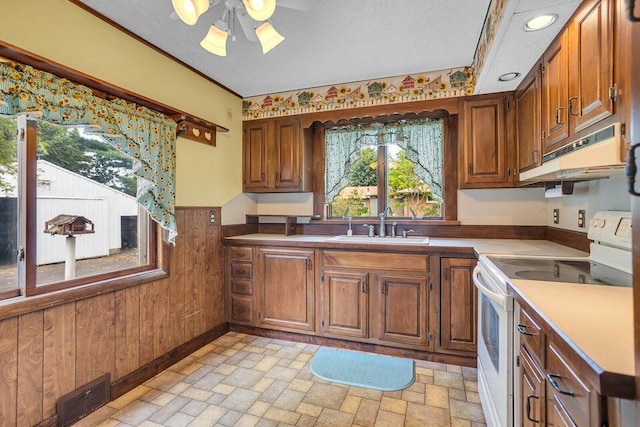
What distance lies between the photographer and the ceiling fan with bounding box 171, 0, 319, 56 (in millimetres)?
1422

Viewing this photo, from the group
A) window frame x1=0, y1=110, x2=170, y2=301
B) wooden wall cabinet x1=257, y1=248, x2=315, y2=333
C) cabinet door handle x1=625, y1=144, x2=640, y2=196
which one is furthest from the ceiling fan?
wooden wall cabinet x1=257, y1=248, x2=315, y2=333

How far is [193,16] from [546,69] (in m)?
1.98

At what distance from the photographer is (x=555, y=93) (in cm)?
171

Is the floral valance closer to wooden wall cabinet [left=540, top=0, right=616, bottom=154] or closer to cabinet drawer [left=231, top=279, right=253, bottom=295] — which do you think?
cabinet drawer [left=231, top=279, right=253, bottom=295]

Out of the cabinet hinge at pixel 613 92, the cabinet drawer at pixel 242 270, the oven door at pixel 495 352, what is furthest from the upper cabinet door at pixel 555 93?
the cabinet drawer at pixel 242 270

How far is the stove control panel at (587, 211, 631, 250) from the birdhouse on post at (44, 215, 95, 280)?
2.97 metres

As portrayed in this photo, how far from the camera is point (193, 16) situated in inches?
57.5

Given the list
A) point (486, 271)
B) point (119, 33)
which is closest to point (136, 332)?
point (119, 33)

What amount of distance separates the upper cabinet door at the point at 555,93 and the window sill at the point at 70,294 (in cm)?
276

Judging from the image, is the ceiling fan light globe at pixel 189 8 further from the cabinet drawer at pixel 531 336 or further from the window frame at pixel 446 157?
the cabinet drawer at pixel 531 336

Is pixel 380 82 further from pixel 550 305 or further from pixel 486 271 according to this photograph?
pixel 550 305

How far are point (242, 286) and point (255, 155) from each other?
1.37 meters

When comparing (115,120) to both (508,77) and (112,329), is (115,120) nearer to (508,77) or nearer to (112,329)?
(112,329)

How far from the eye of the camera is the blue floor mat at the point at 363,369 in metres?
2.15
